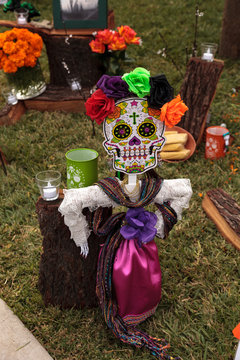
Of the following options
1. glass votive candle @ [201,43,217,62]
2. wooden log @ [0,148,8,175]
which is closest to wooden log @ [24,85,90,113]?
wooden log @ [0,148,8,175]

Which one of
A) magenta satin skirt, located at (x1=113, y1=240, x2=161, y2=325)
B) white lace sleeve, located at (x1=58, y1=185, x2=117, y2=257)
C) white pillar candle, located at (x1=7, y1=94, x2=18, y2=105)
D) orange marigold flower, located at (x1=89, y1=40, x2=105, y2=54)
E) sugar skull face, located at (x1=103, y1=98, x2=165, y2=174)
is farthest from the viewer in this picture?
orange marigold flower, located at (x1=89, y1=40, x2=105, y2=54)

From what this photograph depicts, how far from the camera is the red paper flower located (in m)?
1.84

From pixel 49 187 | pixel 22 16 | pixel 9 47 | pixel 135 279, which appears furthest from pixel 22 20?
pixel 135 279

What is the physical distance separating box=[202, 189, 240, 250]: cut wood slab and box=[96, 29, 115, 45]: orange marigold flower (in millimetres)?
2616

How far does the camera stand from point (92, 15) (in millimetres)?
5023

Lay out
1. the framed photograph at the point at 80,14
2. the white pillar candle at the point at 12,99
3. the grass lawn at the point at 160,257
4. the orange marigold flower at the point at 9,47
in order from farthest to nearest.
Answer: the framed photograph at the point at 80,14, the white pillar candle at the point at 12,99, the orange marigold flower at the point at 9,47, the grass lawn at the point at 160,257

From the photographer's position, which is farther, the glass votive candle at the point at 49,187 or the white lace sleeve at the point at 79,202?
the glass votive candle at the point at 49,187

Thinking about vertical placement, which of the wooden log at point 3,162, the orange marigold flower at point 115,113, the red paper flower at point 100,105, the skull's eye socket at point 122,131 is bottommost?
the wooden log at point 3,162

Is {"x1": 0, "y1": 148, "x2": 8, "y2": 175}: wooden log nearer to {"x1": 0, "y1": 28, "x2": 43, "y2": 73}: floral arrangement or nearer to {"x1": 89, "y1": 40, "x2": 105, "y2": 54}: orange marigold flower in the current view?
{"x1": 0, "y1": 28, "x2": 43, "y2": 73}: floral arrangement

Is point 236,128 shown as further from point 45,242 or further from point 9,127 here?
point 45,242

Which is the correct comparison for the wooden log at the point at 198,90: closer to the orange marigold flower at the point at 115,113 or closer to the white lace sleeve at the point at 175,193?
the white lace sleeve at the point at 175,193

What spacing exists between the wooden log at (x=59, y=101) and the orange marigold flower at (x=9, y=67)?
1.71ft

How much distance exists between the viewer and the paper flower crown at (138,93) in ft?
5.94

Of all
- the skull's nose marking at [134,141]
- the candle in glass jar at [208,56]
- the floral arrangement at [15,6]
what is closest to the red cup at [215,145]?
the candle in glass jar at [208,56]
